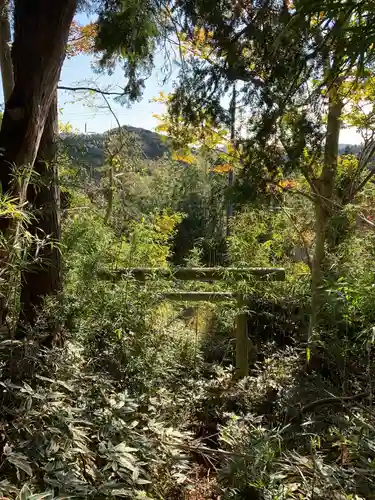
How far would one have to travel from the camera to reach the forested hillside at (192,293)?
1.51 m

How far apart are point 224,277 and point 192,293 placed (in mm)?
316

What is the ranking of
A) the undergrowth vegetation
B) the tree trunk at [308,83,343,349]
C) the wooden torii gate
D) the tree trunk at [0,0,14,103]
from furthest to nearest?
1. the tree trunk at [0,0,14,103]
2. the tree trunk at [308,83,343,349]
3. the wooden torii gate
4. the undergrowth vegetation

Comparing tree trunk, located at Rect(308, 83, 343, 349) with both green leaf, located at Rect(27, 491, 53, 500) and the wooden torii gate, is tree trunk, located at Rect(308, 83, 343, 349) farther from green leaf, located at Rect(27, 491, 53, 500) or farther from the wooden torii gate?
green leaf, located at Rect(27, 491, 53, 500)

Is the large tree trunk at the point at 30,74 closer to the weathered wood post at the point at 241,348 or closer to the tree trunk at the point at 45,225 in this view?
the tree trunk at the point at 45,225

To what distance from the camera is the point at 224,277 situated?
3.32m

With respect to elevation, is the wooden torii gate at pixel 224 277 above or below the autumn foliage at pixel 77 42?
below

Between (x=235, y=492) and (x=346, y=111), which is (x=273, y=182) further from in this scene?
(x=235, y=492)

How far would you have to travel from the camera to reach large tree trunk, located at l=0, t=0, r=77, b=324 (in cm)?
186

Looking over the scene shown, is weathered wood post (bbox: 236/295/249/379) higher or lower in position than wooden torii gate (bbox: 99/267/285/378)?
lower

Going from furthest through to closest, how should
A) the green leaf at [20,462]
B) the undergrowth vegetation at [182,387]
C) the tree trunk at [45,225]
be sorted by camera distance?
the tree trunk at [45,225], the undergrowth vegetation at [182,387], the green leaf at [20,462]

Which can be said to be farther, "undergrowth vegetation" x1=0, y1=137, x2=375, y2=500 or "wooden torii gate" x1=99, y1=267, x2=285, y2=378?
"wooden torii gate" x1=99, y1=267, x2=285, y2=378

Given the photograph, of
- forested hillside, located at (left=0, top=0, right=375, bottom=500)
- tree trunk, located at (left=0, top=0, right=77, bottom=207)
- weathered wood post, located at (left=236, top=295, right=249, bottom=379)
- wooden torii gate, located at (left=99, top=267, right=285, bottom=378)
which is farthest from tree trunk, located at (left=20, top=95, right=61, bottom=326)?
weathered wood post, located at (left=236, top=295, right=249, bottom=379)

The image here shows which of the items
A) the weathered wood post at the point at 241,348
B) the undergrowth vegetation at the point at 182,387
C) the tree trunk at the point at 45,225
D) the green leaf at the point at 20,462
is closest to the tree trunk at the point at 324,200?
the undergrowth vegetation at the point at 182,387

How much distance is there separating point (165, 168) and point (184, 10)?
7.05 meters
